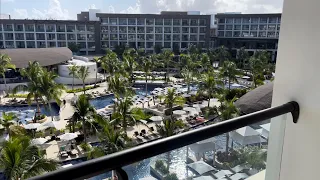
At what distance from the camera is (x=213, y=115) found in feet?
52.4

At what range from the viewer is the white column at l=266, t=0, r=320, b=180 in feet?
3.80

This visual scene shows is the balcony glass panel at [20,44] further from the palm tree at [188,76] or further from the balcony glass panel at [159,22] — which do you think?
the palm tree at [188,76]

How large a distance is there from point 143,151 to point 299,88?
2.65ft

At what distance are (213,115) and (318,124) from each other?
15.0 metres

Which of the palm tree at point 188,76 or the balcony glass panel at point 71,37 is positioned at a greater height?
the balcony glass panel at point 71,37

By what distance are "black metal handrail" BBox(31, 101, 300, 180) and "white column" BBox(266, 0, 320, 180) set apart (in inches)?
9.2

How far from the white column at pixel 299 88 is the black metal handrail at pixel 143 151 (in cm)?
23

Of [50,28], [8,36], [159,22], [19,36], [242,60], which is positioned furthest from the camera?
[159,22]

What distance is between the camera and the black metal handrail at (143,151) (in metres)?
Result: 0.64

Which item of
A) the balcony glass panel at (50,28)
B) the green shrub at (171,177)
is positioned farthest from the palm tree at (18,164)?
the balcony glass panel at (50,28)

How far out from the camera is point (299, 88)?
3.97 ft

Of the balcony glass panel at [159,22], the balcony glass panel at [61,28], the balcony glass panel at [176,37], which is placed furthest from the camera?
the balcony glass panel at [176,37]

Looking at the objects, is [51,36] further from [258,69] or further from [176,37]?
[258,69]

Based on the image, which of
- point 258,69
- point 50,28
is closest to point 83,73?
point 258,69
